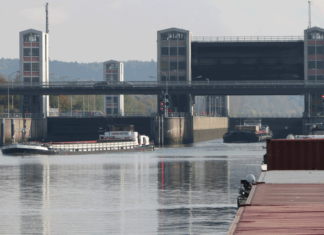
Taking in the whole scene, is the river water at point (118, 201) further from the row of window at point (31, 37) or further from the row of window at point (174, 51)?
the row of window at point (31, 37)

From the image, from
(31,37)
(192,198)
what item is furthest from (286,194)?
(31,37)

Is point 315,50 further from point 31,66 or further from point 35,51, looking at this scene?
point 31,66

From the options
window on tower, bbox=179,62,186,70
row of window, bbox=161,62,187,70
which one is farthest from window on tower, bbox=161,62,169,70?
window on tower, bbox=179,62,186,70

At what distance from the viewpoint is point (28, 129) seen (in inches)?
5413

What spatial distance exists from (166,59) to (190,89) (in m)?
18.7

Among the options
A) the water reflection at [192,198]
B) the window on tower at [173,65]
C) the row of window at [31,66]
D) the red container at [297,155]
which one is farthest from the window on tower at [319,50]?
the red container at [297,155]

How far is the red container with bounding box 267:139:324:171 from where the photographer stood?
39.6m

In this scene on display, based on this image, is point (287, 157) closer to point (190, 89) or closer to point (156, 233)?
point (156, 233)

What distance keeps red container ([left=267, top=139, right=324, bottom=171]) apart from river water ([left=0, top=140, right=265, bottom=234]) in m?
3.63

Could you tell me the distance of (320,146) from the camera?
130 feet

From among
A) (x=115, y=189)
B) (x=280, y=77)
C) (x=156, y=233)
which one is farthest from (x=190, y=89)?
(x=156, y=233)

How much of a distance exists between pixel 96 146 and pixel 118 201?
66.0 metres

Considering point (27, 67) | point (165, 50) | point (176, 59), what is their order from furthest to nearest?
point (27, 67) < point (165, 50) < point (176, 59)

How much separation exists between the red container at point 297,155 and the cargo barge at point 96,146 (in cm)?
6139
